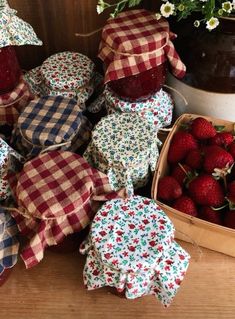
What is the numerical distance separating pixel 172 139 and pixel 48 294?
1.21ft

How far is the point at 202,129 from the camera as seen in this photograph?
2.33 ft

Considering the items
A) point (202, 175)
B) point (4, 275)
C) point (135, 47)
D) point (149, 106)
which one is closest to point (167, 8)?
point (135, 47)

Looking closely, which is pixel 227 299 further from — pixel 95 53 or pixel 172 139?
pixel 95 53

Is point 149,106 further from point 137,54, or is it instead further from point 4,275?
point 4,275

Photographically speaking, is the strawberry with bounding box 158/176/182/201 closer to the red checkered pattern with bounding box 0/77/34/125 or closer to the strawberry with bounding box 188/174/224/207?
the strawberry with bounding box 188/174/224/207

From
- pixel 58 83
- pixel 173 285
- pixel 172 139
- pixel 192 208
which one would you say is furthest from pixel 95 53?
pixel 173 285

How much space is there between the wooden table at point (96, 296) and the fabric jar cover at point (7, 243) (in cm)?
6

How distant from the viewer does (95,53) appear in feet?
2.92

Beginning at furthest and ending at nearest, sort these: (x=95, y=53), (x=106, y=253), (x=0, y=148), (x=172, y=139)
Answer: (x=95, y=53) < (x=172, y=139) < (x=0, y=148) < (x=106, y=253)

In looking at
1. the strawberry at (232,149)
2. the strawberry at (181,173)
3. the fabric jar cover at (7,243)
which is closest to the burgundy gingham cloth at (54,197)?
the fabric jar cover at (7,243)

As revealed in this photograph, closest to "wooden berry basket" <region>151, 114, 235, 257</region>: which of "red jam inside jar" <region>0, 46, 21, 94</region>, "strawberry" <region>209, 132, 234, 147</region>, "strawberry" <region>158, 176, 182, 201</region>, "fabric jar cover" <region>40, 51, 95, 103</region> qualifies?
"strawberry" <region>158, 176, 182, 201</region>

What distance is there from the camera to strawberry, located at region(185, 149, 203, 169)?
0.68 meters

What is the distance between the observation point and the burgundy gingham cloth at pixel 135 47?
0.64 m

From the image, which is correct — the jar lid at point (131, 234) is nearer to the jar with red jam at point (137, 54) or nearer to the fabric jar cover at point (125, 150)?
the fabric jar cover at point (125, 150)
